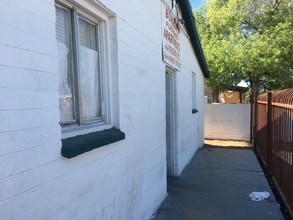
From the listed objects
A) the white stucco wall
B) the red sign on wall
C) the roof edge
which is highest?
the roof edge

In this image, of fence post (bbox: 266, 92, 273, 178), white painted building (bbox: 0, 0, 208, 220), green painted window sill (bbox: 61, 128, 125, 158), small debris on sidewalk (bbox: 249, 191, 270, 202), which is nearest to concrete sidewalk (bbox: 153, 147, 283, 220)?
small debris on sidewalk (bbox: 249, 191, 270, 202)

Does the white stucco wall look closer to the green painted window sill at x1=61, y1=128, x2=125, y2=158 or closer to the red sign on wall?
the red sign on wall

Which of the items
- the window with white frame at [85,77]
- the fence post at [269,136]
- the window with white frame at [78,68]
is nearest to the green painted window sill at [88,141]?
the window with white frame at [85,77]

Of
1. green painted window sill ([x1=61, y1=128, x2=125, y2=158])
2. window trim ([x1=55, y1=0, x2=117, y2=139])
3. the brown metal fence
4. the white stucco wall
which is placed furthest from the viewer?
the white stucco wall

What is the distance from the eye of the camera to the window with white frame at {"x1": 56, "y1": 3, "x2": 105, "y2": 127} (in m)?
2.95

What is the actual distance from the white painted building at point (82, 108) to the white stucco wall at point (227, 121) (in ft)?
30.3

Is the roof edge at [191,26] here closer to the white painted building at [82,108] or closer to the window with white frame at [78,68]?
the white painted building at [82,108]

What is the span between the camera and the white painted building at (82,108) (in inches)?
82.4

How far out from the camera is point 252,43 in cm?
1547

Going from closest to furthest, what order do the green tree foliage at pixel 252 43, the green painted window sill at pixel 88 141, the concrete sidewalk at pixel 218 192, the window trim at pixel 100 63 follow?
the green painted window sill at pixel 88 141 < the window trim at pixel 100 63 < the concrete sidewalk at pixel 218 192 < the green tree foliage at pixel 252 43

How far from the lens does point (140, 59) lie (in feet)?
15.3

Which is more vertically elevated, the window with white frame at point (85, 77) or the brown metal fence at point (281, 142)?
the window with white frame at point (85, 77)

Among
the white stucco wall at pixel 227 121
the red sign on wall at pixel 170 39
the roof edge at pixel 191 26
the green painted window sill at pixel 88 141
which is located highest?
the roof edge at pixel 191 26

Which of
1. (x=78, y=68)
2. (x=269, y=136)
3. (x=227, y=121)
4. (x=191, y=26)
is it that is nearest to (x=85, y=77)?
(x=78, y=68)
